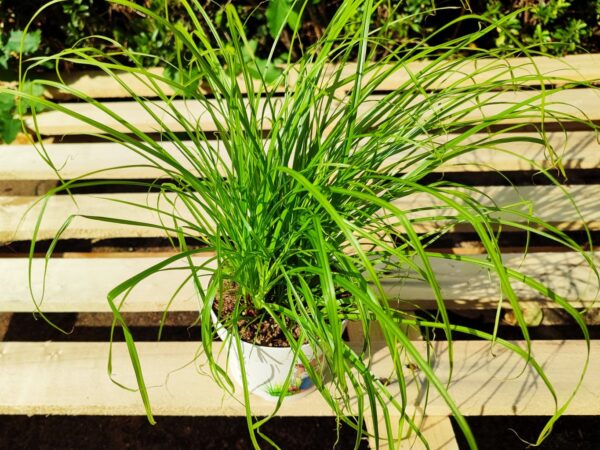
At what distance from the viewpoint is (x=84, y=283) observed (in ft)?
2.94

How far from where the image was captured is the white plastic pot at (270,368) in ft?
2.07

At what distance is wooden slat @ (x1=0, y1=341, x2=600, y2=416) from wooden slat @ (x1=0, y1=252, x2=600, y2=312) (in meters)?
0.07

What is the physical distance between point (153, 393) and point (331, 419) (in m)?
0.50

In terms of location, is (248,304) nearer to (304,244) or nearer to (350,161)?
(304,244)

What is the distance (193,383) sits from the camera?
0.77 meters

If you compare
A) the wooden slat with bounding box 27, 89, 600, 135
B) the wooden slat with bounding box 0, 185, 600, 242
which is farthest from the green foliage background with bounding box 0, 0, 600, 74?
the wooden slat with bounding box 0, 185, 600, 242

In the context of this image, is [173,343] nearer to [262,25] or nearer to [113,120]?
[113,120]

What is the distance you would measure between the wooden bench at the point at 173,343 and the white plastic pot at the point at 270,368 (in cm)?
5

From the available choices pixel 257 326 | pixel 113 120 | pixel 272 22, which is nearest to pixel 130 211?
pixel 113 120

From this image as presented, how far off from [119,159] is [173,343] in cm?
50

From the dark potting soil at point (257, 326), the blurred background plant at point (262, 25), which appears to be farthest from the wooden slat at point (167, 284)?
the blurred background plant at point (262, 25)

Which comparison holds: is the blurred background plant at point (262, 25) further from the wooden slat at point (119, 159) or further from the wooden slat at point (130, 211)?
the wooden slat at point (130, 211)

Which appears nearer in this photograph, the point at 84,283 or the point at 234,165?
the point at 234,165

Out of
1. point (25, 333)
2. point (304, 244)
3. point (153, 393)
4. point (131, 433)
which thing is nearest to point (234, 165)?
point (304, 244)
